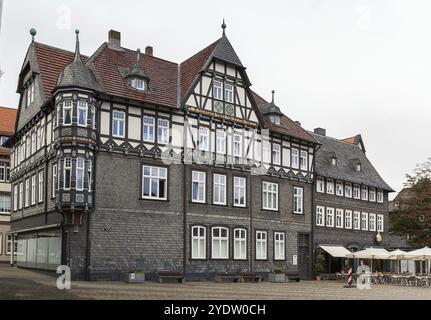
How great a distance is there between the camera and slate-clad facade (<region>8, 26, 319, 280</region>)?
99.8ft

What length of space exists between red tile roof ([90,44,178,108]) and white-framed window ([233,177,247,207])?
6677 mm

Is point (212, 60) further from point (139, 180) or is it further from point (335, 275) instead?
point (335, 275)

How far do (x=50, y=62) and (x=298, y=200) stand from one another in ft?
62.7

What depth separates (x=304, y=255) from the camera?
42.6 meters

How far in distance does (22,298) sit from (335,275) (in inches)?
1139

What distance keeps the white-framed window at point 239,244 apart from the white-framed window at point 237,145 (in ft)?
15.6

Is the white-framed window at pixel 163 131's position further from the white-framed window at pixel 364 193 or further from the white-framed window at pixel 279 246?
the white-framed window at pixel 364 193

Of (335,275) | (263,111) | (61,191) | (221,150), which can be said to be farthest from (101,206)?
(335,275)

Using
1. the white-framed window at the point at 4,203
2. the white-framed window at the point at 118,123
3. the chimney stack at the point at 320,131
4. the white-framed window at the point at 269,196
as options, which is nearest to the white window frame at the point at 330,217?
Answer: the white-framed window at the point at 269,196

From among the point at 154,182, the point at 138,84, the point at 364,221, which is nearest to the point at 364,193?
the point at 364,221

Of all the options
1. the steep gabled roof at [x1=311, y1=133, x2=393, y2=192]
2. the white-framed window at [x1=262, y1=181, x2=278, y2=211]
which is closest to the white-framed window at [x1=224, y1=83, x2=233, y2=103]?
the white-framed window at [x1=262, y1=181, x2=278, y2=211]

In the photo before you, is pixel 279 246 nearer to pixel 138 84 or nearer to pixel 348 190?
pixel 348 190

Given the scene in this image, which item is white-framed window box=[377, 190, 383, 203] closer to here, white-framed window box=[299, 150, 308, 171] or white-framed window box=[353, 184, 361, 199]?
white-framed window box=[353, 184, 361, 199]
